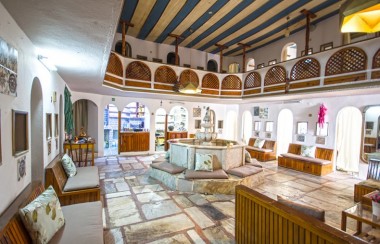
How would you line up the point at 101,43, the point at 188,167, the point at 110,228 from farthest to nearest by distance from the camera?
the point at 188,167 → the point at 110,228 → the point at 101,43

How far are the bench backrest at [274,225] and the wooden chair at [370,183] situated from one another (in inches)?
Answer: 127

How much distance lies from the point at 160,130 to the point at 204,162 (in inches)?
216

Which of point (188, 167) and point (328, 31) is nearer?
point (188, 167)

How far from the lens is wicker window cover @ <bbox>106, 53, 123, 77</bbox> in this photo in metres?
5.71

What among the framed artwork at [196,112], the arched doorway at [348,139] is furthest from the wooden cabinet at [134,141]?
the arched doorway at [348,139]

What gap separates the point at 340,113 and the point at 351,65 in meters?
1.93

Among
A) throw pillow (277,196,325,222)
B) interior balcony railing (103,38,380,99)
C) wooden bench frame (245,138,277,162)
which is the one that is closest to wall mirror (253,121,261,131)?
wooden bench frame (245,138,277,162)

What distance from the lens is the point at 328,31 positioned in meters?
6.68

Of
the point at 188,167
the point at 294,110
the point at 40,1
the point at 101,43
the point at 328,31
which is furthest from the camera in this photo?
the point at 294,110

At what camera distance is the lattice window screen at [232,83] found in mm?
8430

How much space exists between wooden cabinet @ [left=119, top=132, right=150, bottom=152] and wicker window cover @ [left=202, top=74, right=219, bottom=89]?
3.41m

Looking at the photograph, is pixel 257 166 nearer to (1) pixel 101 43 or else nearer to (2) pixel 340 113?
(2) pixel 340 113

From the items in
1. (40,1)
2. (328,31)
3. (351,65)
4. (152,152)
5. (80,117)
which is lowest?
(152,152)

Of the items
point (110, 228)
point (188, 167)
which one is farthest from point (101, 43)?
point (188, 167)
